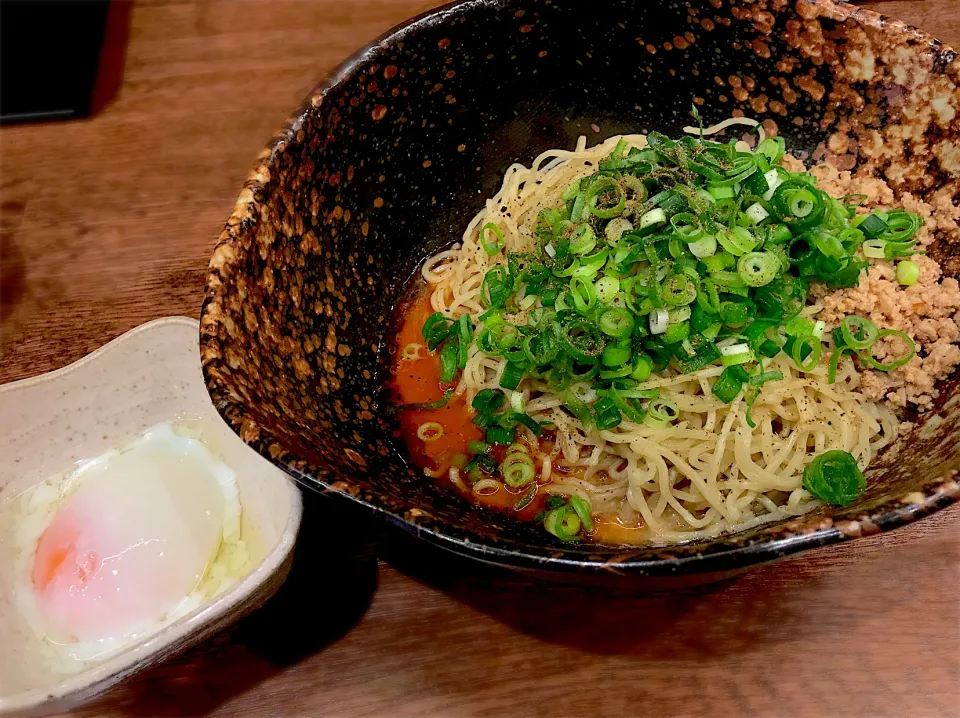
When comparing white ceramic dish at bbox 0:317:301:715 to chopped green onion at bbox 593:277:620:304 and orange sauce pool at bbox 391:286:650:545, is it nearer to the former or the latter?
orange sauce pool at bbox 391:286:650:545

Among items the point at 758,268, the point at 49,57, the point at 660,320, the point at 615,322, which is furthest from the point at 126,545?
the point at 49,57

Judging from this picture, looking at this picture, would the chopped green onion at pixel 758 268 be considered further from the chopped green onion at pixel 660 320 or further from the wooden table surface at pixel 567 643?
the wooden table surface at pixel 567 643

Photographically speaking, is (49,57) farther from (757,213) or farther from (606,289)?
(757,213)

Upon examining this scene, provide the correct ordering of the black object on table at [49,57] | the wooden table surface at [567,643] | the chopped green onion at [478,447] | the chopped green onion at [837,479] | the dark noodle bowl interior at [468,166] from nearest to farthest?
the dark noodle bowl interior at [468,166], the chopped green onion at [837,479], the wooden table surface at [567,643], the chopped green onion at [478,447], the black object on table at [49,57]

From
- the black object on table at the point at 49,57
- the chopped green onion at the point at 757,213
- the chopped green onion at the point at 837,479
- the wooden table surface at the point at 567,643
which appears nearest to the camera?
the chopped green onion at the point at 837,479

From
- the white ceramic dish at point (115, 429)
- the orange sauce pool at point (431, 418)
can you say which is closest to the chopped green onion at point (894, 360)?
the orange sauce pool at point (431, 418)

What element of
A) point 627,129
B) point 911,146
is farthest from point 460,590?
point 911,146
